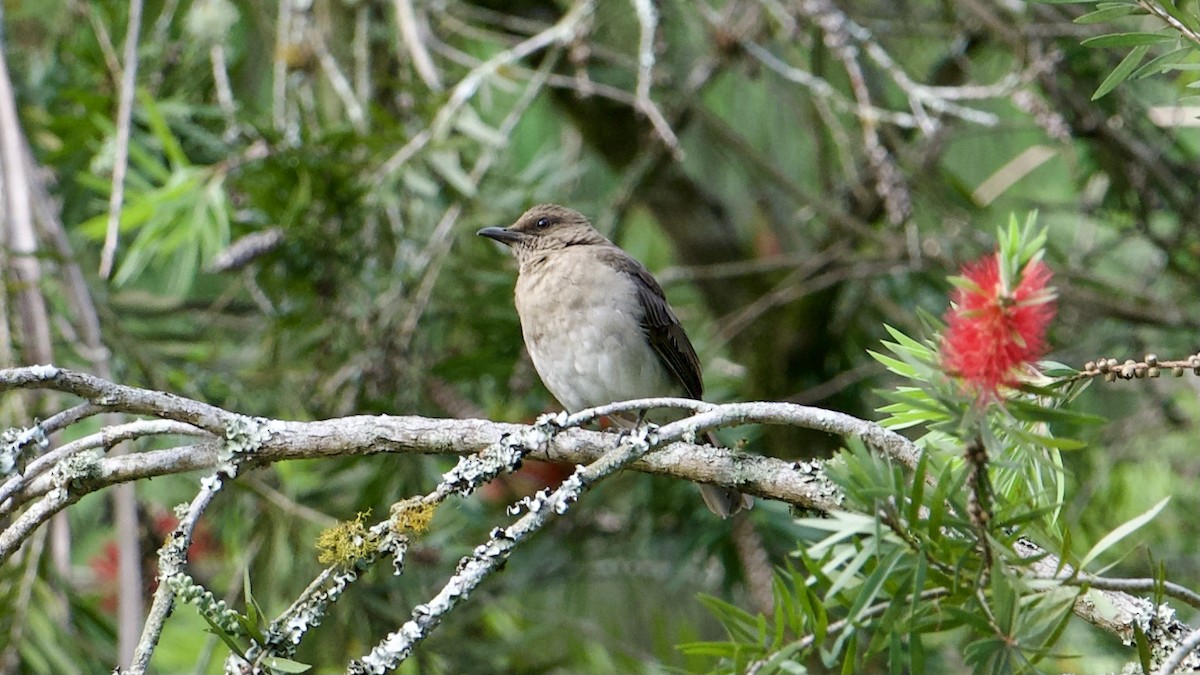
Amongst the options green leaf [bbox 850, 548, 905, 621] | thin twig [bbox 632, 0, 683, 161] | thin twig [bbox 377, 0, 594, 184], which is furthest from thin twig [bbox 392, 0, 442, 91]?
green leaf [bbox 850, 548, 905, 621]

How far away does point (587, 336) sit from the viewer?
4.29m

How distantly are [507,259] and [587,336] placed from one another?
4.03 feet

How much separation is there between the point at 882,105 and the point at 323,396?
2.81m

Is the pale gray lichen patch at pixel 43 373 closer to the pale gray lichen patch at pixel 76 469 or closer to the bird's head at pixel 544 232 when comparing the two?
the pale gray lichen patch at pixel 76 469

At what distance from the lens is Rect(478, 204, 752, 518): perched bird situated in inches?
169

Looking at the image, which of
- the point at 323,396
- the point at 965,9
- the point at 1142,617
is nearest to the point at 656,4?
the point at 965,9

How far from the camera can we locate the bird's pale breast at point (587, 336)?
14.1 feet

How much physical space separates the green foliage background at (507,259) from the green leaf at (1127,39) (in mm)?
1831

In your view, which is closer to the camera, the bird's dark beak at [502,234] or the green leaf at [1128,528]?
the green leaf at [1128,528]

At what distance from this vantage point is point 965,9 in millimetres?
5133

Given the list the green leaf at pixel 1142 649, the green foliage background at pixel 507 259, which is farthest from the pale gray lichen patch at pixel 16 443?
the green leaf at pixel 1142 649

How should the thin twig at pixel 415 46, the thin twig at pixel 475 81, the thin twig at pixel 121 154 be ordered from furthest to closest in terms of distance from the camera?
1. the thin twig at pixel 415 46
2. the thin twig at pixel 475 81
3. the thin twig at pixel 121 154

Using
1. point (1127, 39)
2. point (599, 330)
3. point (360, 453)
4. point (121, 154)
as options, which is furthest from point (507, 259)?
point (1127, 39)

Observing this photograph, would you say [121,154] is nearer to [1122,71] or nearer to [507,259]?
[507,259]
